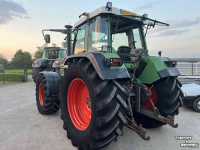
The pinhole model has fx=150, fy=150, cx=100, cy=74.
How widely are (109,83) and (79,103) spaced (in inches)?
43.0

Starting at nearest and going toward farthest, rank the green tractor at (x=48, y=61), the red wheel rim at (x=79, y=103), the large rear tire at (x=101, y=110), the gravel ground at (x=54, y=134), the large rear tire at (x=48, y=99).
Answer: the large rear tire at (x=101, y=110)
the gravel ground at (x=54, y=134)
the red wheel rim at (x=79, y=103)
the large rear tire at (x=48, y=99)
the green tractor at (x=48, y=61)

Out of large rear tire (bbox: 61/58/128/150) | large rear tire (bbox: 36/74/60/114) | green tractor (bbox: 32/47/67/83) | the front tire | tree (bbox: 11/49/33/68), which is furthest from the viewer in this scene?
tree (bbox: 11/49/33/68)

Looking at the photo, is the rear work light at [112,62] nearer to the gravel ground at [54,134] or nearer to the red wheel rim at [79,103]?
the red wheel rim at [79,103]

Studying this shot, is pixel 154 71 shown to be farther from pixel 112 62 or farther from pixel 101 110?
pixel 101 110

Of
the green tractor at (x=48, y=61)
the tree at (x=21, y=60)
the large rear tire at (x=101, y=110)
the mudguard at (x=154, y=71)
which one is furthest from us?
the tree at (x=21, y=60)

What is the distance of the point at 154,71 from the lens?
274 cm

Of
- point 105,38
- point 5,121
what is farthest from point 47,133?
point 105,38

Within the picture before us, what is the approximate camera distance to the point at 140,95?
8.91 feet

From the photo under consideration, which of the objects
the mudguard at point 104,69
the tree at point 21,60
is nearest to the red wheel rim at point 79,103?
the mudguard at point 104,69

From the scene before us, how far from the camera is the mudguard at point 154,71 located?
2674mm

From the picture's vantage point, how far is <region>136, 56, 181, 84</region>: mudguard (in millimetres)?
2674

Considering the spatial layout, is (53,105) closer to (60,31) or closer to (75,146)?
(75,146)

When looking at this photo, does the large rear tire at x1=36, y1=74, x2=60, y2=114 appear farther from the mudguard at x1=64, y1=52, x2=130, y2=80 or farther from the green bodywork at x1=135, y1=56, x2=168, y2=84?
the green bodywork at x1=135, y1=56, x2=168, y2=84

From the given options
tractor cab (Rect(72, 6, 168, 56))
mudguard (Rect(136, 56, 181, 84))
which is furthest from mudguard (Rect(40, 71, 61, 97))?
mudguard (Rect(136, 56, 181, 84))
